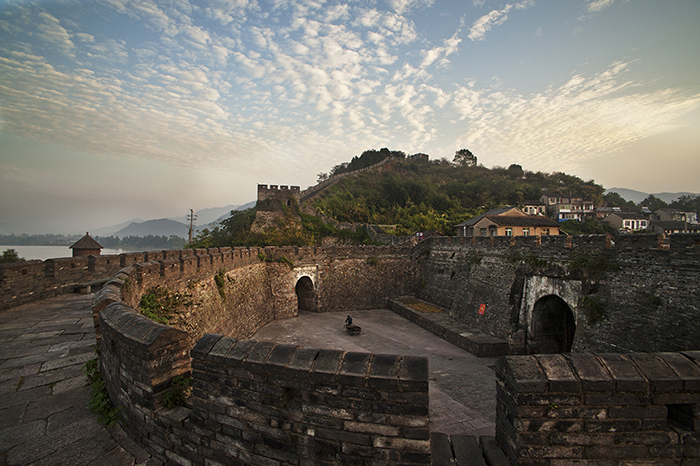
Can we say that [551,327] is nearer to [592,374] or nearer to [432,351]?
[432,351]

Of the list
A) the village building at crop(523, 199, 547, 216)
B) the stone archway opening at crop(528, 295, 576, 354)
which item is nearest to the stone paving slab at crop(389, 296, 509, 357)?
the stone archway opening at crop(528, 295, 576, 354)

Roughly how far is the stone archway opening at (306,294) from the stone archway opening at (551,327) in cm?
1254

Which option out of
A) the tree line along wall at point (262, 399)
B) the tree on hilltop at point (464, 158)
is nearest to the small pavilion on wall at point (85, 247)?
the tree line along wall at point (262, 399)

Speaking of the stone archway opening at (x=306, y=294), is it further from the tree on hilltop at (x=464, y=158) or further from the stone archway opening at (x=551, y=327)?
the tree on hilltop at (x=464, y=158)

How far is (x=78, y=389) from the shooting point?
436 centimetres

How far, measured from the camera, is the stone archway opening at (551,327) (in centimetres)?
1237

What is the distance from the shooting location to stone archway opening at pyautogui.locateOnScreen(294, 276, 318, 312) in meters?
20.2

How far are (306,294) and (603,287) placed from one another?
15.7 m

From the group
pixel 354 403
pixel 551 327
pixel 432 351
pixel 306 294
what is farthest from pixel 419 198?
pixel 354 403

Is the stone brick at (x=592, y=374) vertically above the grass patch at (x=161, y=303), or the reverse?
the stone brick at (x=592, y=374)

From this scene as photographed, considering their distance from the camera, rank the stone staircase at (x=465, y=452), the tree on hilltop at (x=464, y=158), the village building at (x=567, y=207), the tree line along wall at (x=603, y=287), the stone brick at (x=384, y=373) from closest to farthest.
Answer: the stone brick at (x=384, y=373)
the stone staircase at (x=465, y=452)
the tree line along wall at (x=603, y=287)
the village building at (x=567, y=207)
the tree on hilltop at (x=464, y=158)

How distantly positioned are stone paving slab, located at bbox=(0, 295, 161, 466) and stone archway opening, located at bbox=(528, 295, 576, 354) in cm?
1342

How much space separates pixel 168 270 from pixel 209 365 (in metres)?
6.56

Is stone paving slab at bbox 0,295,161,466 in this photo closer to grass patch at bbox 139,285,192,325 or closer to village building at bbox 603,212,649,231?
grass patch at bbox 139,285,192,325
